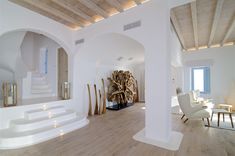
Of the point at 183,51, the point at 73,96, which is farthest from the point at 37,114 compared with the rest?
the point at 183,51

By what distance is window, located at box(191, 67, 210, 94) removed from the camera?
7.12 metres

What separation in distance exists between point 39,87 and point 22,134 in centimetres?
309

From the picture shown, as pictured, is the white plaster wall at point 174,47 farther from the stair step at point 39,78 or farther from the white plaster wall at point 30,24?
the stair step at point 39,78

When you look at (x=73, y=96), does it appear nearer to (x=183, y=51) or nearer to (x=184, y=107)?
(x=184, y=107)

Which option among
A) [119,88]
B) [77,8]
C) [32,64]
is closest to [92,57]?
[77,8]

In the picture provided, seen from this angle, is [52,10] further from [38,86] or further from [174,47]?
[174,47]

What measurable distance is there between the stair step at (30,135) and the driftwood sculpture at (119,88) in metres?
3.10

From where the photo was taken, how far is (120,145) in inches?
99.6

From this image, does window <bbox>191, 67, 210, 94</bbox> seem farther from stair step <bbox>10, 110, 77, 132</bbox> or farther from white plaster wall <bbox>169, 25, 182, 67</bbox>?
stair step <bbox>10, 110, 77, 132</bbox>

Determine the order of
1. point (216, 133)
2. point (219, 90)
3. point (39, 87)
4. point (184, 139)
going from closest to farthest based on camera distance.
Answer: point (184, 139) → point (216, 133) → point (39, 87) → point (219, 90)

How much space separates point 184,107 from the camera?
3.93 m

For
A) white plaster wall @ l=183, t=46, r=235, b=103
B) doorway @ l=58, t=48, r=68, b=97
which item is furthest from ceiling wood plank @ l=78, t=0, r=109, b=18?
white plaster wall @ l=183, t=46, r=235, b=103

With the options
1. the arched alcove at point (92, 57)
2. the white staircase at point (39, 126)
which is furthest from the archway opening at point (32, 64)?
the arched alcove at point (92, 57)

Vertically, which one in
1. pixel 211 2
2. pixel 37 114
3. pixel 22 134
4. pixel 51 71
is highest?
pixel 211 2
